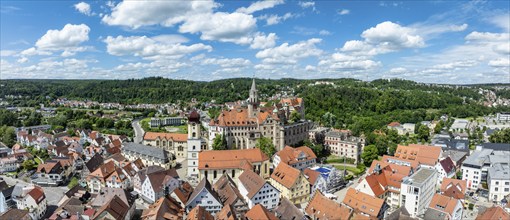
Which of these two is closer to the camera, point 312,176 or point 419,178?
point 419,178

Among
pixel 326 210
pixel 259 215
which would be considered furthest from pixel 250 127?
pixel 259 215

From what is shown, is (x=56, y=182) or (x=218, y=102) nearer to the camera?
(x=56, y=182)

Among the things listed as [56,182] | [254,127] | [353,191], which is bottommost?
[56,182]

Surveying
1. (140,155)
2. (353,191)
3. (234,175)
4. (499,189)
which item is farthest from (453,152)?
(140,155)

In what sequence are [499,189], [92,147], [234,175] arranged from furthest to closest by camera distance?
[92,147] → [234,175] → [499,189]

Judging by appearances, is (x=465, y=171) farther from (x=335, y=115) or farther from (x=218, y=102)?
(x=218, y=102)

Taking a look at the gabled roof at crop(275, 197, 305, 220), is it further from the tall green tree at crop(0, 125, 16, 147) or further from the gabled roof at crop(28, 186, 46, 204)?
the tall green tree at crop(0, 125, 16, 147)

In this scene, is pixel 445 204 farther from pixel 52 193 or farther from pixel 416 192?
pixel 52 193
